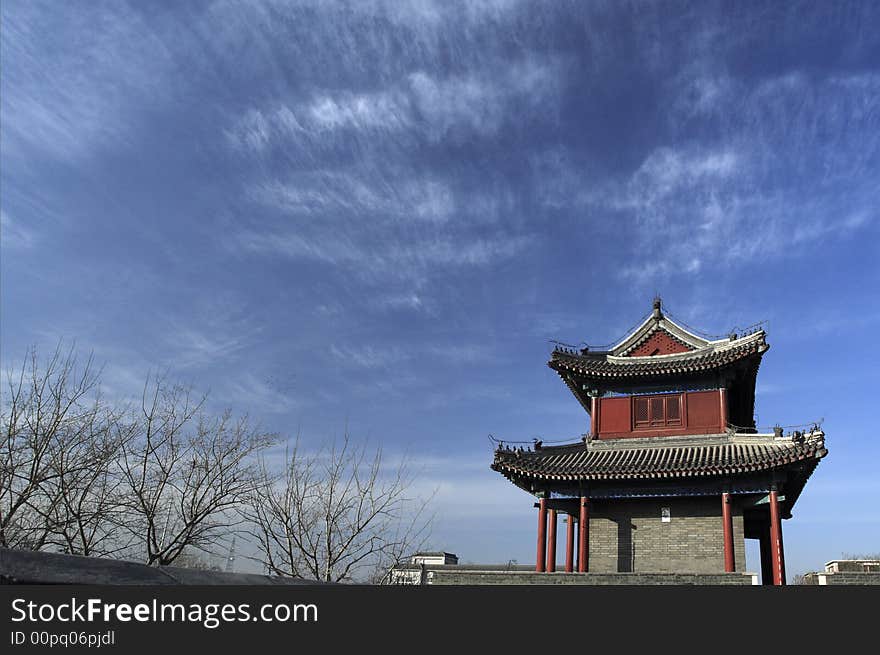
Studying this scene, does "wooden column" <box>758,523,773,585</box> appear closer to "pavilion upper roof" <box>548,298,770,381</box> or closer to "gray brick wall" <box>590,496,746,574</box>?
"gray brick wall" <box>590,496,746,574</box>

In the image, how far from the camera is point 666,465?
21.6 m

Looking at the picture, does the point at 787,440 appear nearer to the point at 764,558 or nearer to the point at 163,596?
the point at 764,558

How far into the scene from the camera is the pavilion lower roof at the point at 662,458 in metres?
20.0

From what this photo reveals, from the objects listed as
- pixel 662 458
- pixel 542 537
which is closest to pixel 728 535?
pixel 662 458

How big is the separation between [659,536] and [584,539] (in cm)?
250

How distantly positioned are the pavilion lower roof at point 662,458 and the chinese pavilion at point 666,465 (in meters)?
0.04

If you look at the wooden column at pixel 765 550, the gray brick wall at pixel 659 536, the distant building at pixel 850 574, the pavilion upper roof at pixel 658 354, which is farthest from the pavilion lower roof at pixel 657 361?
the distant building at pixel 850 574

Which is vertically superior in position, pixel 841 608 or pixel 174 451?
pixel 174 451

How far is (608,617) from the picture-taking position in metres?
6.77

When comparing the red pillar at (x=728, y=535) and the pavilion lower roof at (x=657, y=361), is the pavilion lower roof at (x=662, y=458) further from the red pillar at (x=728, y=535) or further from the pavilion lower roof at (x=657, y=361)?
the pavilion lower roof at (x=657, y=361)

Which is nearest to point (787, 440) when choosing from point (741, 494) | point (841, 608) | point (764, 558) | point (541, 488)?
point (741, 494)

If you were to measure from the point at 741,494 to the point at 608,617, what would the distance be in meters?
16.4

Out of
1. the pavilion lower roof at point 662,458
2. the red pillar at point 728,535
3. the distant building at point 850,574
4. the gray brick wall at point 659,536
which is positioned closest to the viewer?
the distant building at point 850,574

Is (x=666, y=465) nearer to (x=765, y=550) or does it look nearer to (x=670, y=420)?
(x=670, y=420)
